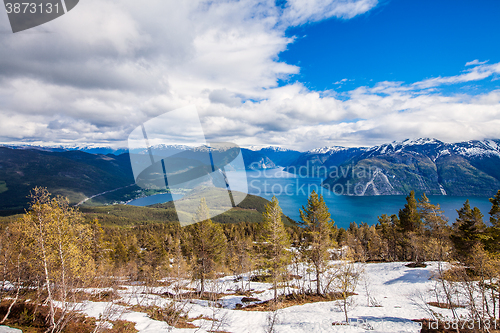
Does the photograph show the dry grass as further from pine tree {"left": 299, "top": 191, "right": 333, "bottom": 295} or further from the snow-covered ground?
pine tree {"left": 299, "top": 191, "right": 333, "bottom": 295}

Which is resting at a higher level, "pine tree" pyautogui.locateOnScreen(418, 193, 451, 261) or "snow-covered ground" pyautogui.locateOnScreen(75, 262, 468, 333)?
"pine tree" pyautogui.locateOnScreen(418, 193, 451, 261)

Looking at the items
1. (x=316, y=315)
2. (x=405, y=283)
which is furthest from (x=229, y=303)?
(x=405, y=283)

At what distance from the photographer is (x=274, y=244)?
20.7 meters

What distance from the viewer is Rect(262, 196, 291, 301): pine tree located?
2048 centimetres

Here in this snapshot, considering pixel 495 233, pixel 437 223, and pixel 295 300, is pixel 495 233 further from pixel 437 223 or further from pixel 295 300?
pixel 295 300

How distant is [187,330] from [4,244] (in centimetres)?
1760

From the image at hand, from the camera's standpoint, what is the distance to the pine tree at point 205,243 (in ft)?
79.4

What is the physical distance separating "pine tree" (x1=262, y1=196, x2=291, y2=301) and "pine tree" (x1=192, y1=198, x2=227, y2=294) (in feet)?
21.4

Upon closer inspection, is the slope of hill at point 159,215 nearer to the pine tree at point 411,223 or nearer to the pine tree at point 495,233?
the pine tree at point 411,223

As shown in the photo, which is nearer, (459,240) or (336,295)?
(336,295)

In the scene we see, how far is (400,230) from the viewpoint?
3784 cm

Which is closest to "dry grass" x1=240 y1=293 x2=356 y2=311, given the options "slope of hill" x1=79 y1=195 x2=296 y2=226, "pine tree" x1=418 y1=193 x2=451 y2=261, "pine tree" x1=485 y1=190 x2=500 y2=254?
"pine tree" x1=485 y1=190 x2=500 y2=254

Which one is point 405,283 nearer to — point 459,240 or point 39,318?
point 459,240

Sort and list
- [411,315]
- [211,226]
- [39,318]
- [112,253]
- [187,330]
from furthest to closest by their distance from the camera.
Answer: [112,253]
[211,226]
[411,315]
[187,330]
[39,318]
